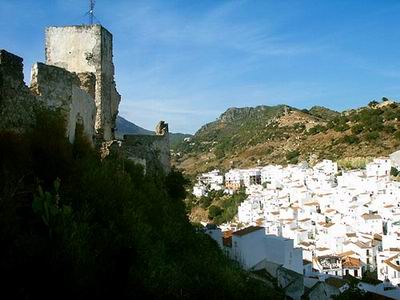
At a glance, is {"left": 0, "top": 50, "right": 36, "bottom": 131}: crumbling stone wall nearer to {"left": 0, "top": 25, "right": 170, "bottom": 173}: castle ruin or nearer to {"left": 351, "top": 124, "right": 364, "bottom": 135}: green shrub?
{"left": 0, "top": 25, "right": 170, "bottom": 173}: castle ruin

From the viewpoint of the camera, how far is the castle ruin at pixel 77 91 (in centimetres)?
736

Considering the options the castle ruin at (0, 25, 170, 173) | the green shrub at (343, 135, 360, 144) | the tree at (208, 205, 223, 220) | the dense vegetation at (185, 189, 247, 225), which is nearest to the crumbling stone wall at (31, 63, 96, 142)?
the castle ruin at (0, 25, 170, 173)

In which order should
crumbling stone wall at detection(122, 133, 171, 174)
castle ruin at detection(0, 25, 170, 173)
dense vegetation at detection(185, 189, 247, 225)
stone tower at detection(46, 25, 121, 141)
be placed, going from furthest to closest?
dense vegetation at detection(185, 189, 247, 225), crumbling stone wall at detection(122, 133, 171, 174), stone tower at detection(46, 25, 121, 141), castle ruin at detection(0, 25, 170, 173)

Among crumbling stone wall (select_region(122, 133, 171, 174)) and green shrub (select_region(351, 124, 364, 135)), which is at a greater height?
green shrub (select_region(351, 124, 364, 135))

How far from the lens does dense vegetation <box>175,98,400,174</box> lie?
65.1 m

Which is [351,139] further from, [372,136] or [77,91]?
[77,91]

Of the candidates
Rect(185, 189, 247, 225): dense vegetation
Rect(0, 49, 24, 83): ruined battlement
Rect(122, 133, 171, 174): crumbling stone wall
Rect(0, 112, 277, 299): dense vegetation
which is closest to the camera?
Rect(0, 112, 277, 299): dense vegetation

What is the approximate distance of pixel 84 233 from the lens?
20.6 feet

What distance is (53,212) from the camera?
562 cm

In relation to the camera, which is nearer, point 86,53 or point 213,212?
point 86,53

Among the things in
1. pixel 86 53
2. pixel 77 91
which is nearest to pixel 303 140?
pixel 86 53

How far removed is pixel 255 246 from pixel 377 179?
3297cm

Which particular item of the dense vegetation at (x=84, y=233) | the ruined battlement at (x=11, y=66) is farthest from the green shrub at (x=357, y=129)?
the ruined battlement at (x=11, y=66)

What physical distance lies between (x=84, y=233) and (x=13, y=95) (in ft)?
8.13
